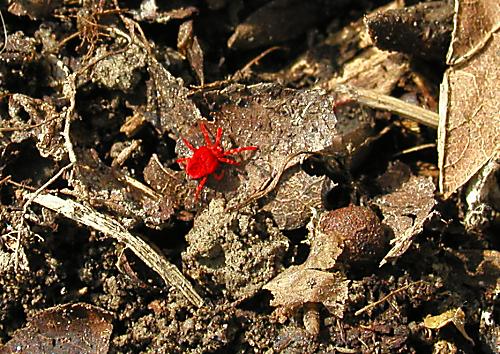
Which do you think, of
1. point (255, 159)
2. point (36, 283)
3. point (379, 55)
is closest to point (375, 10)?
point (379, 55)

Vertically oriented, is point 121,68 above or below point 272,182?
above

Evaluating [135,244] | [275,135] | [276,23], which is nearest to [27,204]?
[135,244]

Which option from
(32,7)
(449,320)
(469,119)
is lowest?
(449,320)

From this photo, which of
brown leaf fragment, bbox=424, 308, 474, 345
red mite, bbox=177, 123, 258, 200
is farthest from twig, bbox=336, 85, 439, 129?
brown leaf fragment, bbox=424, 308, 474, 345

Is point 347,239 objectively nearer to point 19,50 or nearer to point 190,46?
point 190,46

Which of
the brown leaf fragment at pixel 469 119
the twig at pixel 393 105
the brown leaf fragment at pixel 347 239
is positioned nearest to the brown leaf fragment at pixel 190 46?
the twig at pixel 393 105
